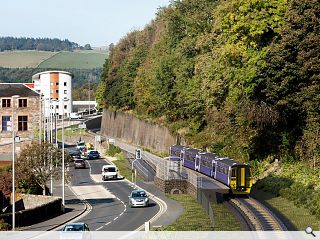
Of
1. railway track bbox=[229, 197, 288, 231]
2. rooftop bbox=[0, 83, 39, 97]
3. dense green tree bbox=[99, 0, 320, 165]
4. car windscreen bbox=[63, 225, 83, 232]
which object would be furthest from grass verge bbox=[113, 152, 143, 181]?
car windscreen bbox=[63, 225, 83, 232]

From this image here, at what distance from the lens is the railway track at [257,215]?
3969 centimetres

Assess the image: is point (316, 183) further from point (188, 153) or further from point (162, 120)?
point (162, 120)

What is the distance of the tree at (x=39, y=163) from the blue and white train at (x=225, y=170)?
13.0m

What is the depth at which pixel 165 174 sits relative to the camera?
67500 millimetres

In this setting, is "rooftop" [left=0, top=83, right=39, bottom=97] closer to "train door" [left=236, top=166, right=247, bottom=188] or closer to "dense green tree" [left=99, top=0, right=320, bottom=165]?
"dense green tree" [left=99, top=0, right=320, bottom=165]

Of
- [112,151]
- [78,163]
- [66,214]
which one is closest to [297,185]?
[66,214]

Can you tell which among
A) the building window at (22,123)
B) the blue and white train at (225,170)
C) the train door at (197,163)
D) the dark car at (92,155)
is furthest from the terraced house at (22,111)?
the train door at (197,163)

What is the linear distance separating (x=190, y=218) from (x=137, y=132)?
265 ft

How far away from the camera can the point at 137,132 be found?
126812 millimetres

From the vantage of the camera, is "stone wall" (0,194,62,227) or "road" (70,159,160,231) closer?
"stone wall" (0,194,62,227)

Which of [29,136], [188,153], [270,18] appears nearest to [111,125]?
[29,136]

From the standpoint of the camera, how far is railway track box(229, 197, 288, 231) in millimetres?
39688

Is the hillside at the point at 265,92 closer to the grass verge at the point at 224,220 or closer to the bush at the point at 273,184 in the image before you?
the bush at the point at 273,184

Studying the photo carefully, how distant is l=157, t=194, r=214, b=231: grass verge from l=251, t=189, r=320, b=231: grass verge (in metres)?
4.76
